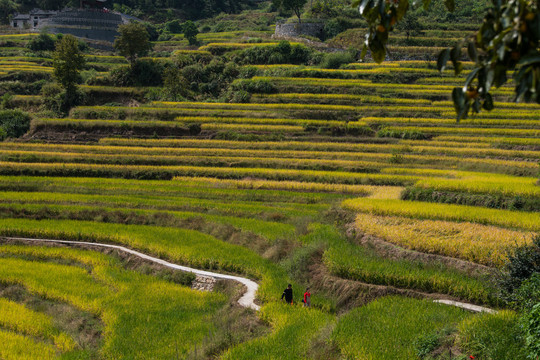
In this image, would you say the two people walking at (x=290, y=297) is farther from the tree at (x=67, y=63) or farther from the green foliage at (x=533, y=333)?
the tree at (x=67, y=63)

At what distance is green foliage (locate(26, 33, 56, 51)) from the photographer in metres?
60.7

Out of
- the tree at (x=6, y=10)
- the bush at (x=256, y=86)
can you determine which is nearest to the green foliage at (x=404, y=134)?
the bush at (x=256, y=86)

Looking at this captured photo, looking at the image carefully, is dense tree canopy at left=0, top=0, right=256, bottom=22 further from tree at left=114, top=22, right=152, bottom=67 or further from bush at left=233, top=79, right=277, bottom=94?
bush at left=233, top=79, right=277, bottom=94

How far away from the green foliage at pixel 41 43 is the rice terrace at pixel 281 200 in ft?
18.0

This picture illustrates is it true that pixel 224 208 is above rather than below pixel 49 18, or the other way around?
below

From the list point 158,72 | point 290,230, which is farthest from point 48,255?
point 158,72

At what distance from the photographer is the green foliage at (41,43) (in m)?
60.7

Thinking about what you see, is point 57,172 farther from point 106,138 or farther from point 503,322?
point 503,322

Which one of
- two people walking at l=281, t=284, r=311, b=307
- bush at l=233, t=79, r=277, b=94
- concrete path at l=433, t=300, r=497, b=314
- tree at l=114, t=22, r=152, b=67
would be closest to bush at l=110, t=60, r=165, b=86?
tree at l=114, t=22, r=152, b=67

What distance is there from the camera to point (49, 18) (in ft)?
235

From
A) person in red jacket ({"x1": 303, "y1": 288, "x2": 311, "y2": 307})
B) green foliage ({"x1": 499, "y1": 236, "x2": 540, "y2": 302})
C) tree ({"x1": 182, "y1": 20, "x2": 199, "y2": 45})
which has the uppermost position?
tree ({"x1": 182, "y1": 20, "x2": 199, "y2": 45})

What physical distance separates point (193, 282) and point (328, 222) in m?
6.64

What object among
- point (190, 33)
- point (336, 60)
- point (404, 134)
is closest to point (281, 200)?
point (404, 134)

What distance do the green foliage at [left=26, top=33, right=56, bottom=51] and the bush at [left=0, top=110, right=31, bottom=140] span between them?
25664 mm
